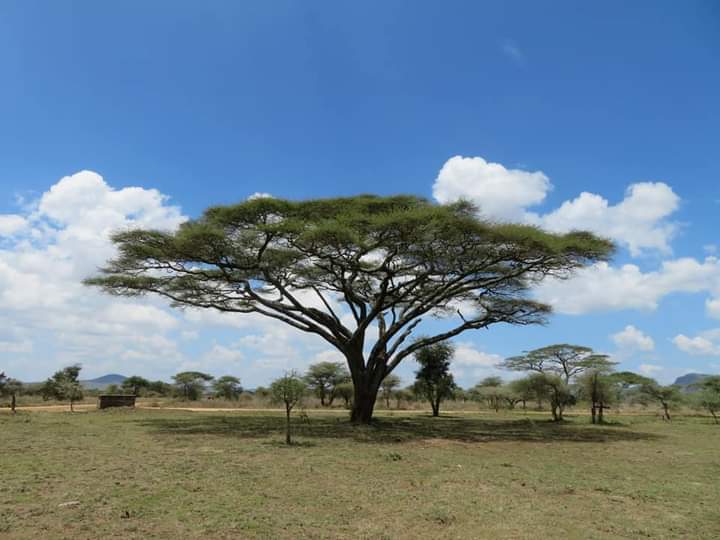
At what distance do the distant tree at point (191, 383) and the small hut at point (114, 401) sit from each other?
2571cm

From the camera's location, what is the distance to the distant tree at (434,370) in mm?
31062

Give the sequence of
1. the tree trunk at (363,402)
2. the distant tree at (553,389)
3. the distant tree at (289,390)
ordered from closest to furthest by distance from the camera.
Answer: the distant tree at (289,390) → the tree trunk at (363,402) → the distant tree at (553,389)

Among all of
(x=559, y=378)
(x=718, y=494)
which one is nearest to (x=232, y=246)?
(x=718, y=494)

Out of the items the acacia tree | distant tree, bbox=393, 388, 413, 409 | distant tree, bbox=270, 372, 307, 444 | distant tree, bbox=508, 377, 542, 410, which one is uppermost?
the acacia tree

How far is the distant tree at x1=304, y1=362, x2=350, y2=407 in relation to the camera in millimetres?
45969

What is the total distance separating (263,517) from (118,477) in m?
3.58

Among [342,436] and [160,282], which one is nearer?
[342,436]

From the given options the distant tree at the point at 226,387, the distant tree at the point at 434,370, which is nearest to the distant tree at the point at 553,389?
the distant tree at the point at 434,370

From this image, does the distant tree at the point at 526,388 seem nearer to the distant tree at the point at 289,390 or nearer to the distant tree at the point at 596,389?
the distant tree at the point at 596,389

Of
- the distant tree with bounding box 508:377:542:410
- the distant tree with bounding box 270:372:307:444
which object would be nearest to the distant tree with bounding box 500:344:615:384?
the distant tree with bounding box 508:377:542:410

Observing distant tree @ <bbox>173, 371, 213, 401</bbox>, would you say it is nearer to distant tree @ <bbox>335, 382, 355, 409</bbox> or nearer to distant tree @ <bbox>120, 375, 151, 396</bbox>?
A: distant tree @ <bbox>120, 375, 151, 396</bbox>

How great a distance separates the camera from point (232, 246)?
18703mm

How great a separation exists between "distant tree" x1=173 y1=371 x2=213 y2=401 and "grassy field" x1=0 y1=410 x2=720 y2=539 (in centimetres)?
3953

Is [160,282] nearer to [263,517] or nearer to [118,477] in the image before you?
[118,477]
